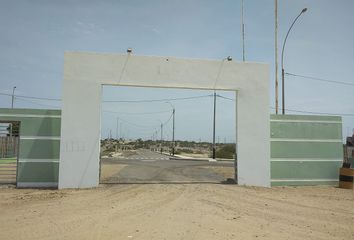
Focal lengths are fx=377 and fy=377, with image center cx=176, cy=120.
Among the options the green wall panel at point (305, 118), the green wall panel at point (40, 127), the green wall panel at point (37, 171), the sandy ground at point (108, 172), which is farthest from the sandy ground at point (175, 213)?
the sandy ground at point (108, 172)

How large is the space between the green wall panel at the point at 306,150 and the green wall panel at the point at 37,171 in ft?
33.8

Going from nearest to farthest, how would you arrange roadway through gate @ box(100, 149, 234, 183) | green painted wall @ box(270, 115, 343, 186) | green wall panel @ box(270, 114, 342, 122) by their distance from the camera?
green painted wall @ box(270, 115, 343, 186) < green wall panel @ box(270, 114, 342, 122) < roadway through gate @ box(100, 149, 234, 183)

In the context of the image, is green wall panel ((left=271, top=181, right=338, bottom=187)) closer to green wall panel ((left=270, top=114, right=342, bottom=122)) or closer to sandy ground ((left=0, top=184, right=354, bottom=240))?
sandy ground ((left=0, top=184, right=354, bottom=240))

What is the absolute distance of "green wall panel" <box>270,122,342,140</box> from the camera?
18.6m

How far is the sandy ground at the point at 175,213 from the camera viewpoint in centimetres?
898

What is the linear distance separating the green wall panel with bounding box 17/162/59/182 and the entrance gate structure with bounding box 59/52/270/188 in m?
0.74

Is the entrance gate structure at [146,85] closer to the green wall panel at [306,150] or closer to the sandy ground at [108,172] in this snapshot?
the green wall panel at [306,150]

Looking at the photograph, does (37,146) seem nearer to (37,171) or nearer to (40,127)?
(40,127)

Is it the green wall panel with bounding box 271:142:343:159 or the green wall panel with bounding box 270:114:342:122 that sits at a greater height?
the green wall panel with bounding box 270:114:342:122

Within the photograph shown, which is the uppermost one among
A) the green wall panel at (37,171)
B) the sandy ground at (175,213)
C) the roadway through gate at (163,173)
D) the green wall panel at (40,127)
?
the green wall panel at (40,127)

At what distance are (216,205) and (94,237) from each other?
5.47 metres

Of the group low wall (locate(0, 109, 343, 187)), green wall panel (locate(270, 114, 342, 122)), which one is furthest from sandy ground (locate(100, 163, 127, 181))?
green wall panel (locate(270, 114, 342, 122))

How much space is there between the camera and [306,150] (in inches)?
747

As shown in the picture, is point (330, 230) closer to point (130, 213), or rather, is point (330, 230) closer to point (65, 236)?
point (130, 213)
